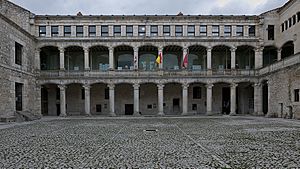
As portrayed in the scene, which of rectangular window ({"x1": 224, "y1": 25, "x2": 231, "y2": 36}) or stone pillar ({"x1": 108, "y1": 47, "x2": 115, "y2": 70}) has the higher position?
rectangular window ({"x1": 224, "y1": 25, "x2": 231, "y2": 36})

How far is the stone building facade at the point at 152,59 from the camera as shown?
32.0 meters

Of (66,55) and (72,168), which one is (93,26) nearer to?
(66,55)

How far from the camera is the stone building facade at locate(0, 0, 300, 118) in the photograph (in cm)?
3195

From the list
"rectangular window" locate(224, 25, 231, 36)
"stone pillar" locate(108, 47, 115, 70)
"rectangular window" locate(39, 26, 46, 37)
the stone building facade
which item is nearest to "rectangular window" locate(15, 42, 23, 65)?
the stone building facade

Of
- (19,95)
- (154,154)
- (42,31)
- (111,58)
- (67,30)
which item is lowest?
(154,154)

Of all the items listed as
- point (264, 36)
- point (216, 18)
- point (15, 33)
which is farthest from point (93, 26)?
point (264, 36)

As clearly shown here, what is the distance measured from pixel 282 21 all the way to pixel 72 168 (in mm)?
34447

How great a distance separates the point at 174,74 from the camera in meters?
34.3

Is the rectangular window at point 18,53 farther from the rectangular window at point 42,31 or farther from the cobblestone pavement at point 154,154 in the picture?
the cobblestone pavement at point 154,154

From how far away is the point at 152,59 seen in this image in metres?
38.3

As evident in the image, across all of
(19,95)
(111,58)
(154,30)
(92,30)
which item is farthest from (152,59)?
(19,95)

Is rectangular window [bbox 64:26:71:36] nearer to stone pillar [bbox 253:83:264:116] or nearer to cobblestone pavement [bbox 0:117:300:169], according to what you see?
cobblestone pavement [bbox 0:117:300:169]

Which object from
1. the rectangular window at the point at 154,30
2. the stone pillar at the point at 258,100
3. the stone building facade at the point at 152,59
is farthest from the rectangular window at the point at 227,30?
the rectangular window at the point at 154,30

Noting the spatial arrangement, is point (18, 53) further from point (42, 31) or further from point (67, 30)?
point (67, 30)
